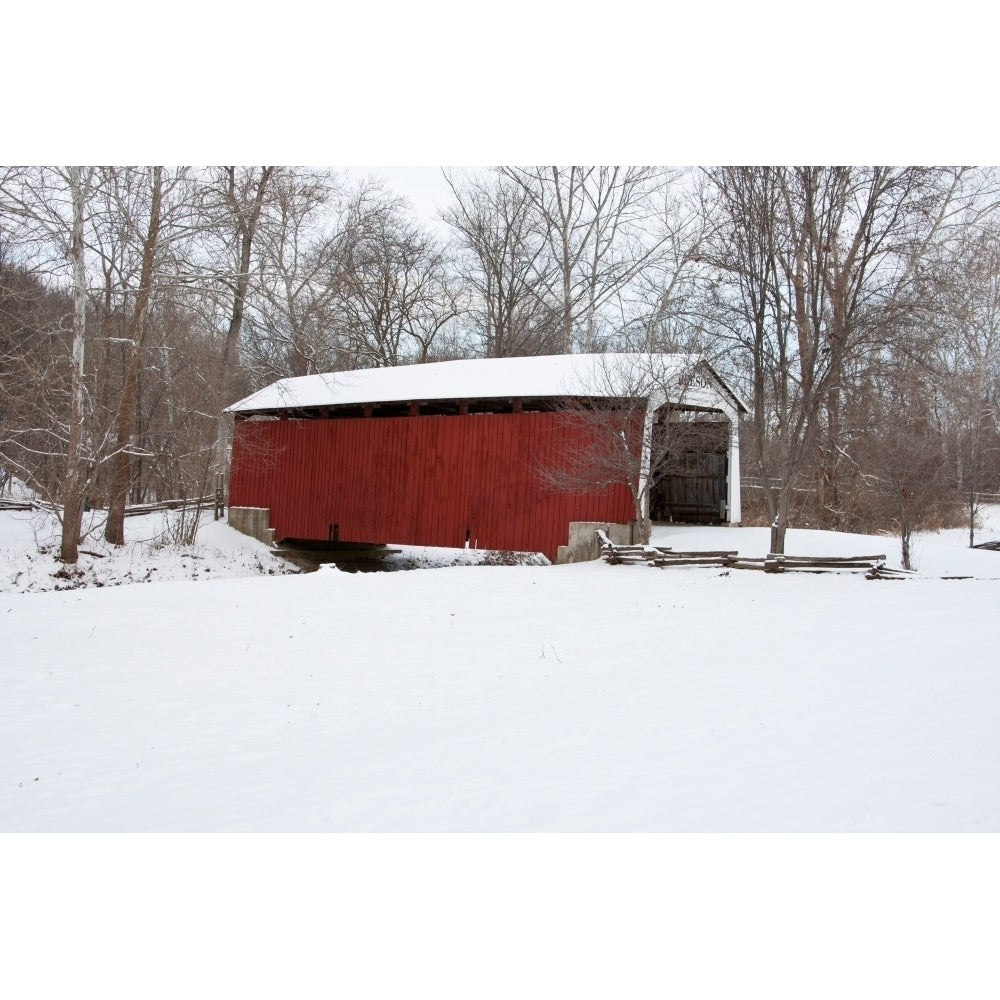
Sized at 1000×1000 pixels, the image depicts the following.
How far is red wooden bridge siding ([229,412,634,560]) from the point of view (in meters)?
14.2

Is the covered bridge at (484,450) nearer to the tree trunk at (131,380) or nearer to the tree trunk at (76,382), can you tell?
the tree trunk at (131,380)

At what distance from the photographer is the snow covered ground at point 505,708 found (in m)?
4.22

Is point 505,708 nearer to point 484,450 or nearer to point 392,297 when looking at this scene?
point 484,450

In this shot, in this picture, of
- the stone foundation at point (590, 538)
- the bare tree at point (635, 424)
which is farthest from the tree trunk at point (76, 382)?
the stone foundation at point (590, 538)

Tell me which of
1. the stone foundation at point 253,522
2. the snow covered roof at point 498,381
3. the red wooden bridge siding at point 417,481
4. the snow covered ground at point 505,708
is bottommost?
the snow covered ground at point 505,708

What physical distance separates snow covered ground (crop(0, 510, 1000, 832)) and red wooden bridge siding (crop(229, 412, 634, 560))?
3.74 meters

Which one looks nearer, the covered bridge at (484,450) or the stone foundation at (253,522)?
the covered bridge at (484,450)

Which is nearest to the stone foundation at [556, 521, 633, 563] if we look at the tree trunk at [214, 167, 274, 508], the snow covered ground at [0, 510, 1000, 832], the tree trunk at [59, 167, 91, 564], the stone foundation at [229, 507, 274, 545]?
the snow covered ground at [0, 510, 1000, 832]

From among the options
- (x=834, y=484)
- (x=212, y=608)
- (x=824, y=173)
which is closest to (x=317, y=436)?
(x=212, y=608)

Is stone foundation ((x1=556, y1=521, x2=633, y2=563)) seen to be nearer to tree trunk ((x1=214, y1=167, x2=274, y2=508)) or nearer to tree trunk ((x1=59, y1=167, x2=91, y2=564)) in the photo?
tree trunk ((x1=214, y1=167, x2=274, y2=508))

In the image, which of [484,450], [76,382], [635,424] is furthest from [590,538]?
[76,382]

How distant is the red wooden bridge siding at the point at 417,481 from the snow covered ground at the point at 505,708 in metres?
3.74

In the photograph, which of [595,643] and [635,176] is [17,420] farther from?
[635,176]

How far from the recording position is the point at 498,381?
15023 mm
